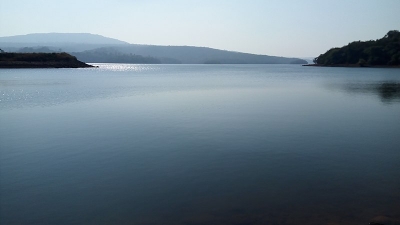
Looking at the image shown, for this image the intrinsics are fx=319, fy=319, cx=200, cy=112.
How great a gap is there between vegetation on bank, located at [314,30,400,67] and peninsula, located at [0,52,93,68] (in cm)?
7196

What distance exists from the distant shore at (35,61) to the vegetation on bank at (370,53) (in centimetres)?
7196

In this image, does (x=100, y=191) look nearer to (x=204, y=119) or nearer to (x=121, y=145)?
(x=121, y=145)

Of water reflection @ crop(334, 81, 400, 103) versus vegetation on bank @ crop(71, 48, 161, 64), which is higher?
vegetation on bank @ crop(71, 48, 161, 64)

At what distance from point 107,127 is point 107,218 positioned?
6.58 metres

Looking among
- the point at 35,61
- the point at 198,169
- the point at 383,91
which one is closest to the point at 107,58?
the point at 35,61

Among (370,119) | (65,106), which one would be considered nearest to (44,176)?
(65,106)

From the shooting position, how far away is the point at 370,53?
79500 mm

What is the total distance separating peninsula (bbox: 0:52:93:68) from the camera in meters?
63.8

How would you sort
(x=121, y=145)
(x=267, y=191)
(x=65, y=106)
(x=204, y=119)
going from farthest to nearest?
(x=65, y=106)
(x=204, y=119)
(x=121, y=145)
(x=267, y=191)

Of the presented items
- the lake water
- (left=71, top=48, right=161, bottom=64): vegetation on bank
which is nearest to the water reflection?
the lake water

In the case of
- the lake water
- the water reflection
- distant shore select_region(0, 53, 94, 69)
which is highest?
distant shore select_region(0, 53, 94, 69)

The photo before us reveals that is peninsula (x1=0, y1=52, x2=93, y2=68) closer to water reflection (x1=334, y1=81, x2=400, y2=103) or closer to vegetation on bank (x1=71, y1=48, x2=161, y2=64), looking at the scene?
water reflection (x1=334, y1=81, x2=400, y2=103)

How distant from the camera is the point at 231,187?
577 centimetres

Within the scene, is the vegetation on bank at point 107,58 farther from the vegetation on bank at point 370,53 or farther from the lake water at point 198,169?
the lake water at point 198,169
